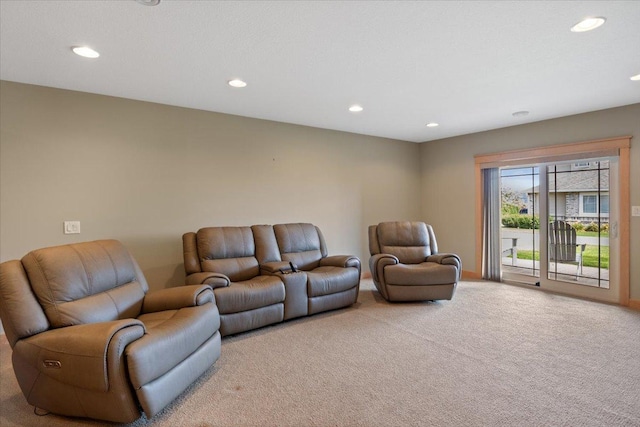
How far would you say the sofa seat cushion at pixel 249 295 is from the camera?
3.21 meters

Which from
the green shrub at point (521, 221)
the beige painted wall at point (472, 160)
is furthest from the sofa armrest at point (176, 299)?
the green shrub at point (521, 221)

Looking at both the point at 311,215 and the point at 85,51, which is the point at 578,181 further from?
the point at 85,51

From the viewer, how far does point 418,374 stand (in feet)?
8.40

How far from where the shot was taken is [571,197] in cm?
475

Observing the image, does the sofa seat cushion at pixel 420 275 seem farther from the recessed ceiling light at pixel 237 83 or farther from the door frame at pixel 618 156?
the recessed ceiling light at pixel 237 83

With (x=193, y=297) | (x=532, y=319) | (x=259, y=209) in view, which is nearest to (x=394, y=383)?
(x=193, y=297)

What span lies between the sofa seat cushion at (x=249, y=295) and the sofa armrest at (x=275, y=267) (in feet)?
0.55

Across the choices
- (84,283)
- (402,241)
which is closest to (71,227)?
(84,283)

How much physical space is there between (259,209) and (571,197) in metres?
4.35

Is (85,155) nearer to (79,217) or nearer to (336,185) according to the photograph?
(79,217)

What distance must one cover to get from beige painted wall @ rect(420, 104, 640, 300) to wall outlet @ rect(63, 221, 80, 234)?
217 inches

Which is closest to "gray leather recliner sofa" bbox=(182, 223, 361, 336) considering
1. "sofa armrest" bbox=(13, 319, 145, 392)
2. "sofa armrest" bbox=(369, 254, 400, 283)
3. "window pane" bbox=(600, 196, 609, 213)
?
"sofa armrest" bbox=(369, 254, 400, 283)

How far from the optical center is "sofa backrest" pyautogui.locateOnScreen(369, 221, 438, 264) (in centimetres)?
490

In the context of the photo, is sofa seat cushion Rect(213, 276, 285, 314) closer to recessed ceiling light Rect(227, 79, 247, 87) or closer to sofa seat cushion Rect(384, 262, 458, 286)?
sofa seat cushion Rect(384, 262, 458, 286)
